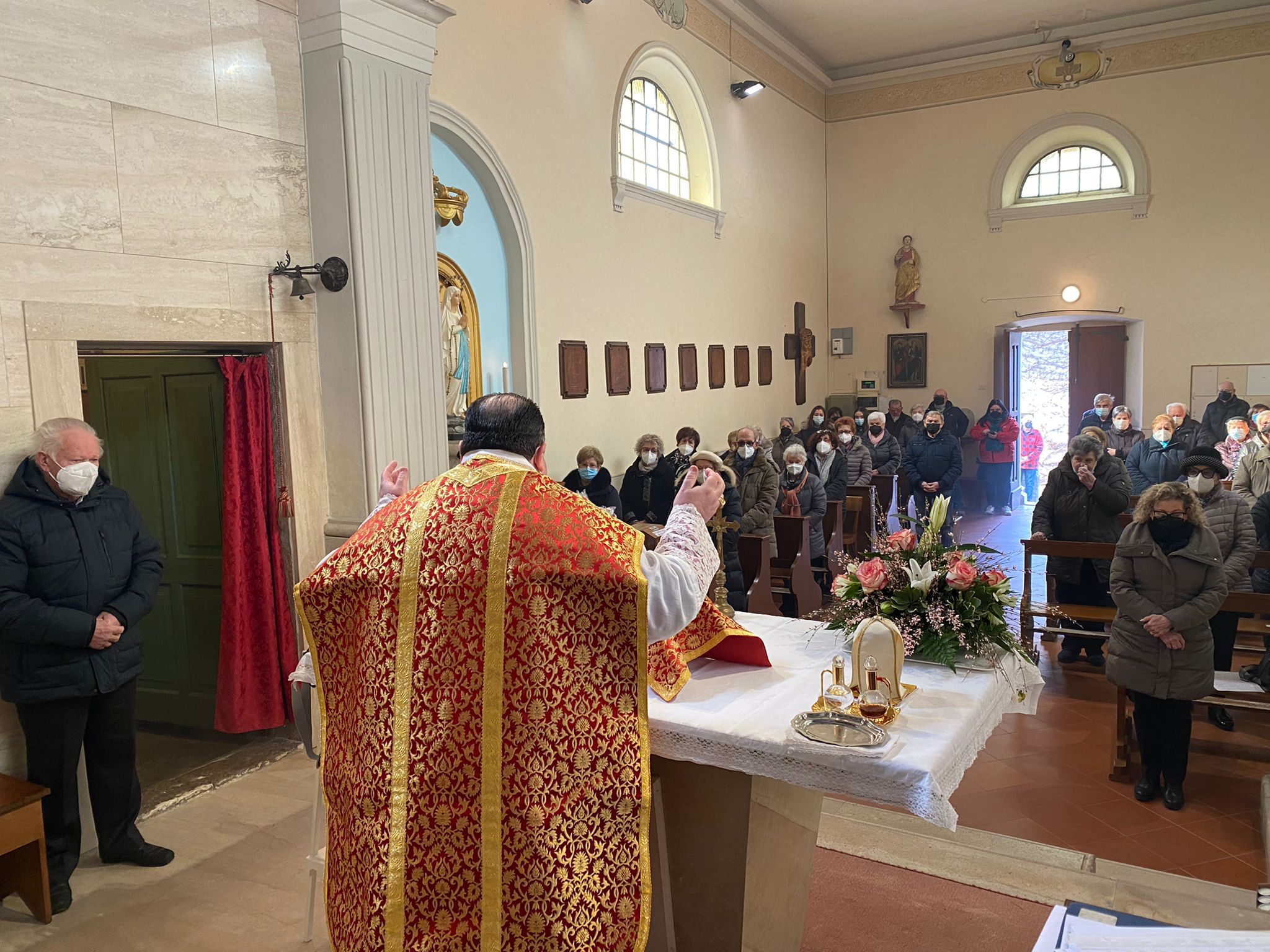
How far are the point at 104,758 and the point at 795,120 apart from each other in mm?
12342

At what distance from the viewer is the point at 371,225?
5.11 metres

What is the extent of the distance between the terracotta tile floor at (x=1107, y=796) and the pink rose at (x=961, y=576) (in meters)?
1.66

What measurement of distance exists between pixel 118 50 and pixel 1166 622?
5032 millimetres

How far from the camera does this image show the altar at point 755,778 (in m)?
2.40

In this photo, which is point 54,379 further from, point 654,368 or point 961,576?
point 654,368

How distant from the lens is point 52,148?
3967 mm

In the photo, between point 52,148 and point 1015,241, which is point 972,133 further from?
point 52,148

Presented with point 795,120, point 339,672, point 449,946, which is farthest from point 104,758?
point 795,120

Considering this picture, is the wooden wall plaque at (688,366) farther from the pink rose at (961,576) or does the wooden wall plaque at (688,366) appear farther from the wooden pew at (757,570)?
the pink rose at (961,576)

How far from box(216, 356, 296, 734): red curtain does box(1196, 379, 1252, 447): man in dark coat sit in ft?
34.1

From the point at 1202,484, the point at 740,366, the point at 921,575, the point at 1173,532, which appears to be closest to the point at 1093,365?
the point at 740,366

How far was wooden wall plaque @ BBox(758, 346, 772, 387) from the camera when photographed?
42.4 feet

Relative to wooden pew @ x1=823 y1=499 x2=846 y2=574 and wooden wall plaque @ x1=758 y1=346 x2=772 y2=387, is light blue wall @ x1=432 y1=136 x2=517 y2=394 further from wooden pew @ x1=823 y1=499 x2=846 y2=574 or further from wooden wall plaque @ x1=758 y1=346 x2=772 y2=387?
wooden wall plaque @ x1=758 y1=346 x2=772 y2=387

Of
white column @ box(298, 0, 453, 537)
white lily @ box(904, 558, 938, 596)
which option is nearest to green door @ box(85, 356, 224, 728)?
white column @ box(298, 0, 453, 537)
